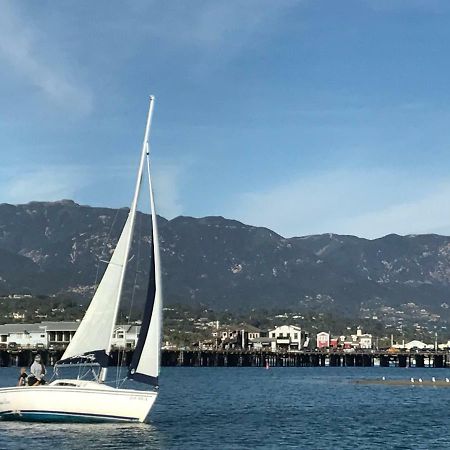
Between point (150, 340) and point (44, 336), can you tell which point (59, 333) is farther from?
point (150, 340)

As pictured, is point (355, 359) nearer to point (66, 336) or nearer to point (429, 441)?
point (66, 336)

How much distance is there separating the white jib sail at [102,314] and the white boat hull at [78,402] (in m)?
1.66

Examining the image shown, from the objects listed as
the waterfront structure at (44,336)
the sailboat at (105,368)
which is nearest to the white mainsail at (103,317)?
→ the sailboat at (105,368)

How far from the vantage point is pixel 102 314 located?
41.1 metres

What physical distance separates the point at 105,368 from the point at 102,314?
233 cm

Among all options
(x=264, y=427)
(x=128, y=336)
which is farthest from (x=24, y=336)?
(x=264, y=427)

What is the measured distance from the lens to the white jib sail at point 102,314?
4084 centimetres

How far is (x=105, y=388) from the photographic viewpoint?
39.2 metres

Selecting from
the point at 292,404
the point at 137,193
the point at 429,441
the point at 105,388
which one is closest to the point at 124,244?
the point at 137,193

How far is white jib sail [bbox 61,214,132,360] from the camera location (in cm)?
4084

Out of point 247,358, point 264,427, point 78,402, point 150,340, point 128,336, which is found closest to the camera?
point 78,402

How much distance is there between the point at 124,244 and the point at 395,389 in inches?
2124

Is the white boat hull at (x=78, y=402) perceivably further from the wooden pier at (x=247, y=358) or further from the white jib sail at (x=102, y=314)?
the wooden pier at (x=247, y=358)

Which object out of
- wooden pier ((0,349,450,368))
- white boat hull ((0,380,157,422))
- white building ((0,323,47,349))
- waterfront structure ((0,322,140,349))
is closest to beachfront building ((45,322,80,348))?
waterfront structure ((0,322,140,349))
